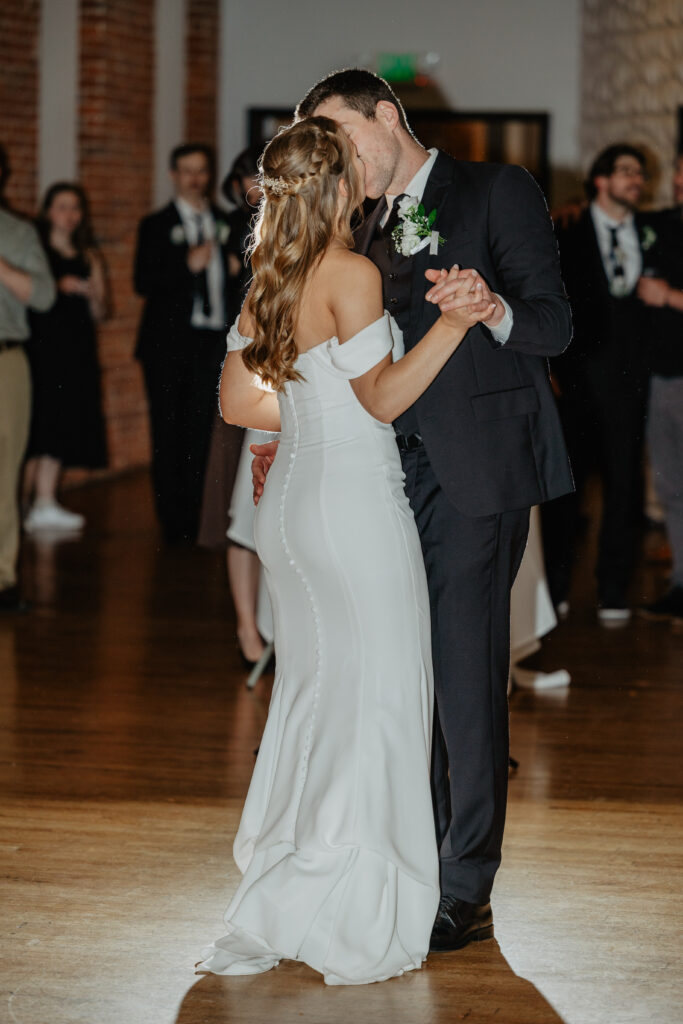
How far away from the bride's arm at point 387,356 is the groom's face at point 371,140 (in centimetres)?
31

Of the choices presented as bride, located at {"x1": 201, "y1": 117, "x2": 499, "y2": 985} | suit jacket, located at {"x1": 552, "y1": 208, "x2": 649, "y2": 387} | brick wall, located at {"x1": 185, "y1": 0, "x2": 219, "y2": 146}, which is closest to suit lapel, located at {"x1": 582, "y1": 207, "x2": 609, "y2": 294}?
suit jacket, located at {"x1": 552, "y1": 208, "x2": 649, "y2": 387}

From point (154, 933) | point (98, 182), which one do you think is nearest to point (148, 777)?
point (154, 933)

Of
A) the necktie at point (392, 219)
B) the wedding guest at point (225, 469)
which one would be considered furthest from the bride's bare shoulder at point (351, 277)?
the wedding guest at point (225, 469)

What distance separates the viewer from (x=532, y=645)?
4855 mm

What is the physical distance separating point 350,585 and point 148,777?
1441 mm

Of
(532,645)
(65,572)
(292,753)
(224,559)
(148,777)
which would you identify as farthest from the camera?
(224,559)

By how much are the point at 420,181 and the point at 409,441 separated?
508 mm

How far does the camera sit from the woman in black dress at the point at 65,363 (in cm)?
823

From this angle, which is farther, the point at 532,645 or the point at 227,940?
the point at 532,645

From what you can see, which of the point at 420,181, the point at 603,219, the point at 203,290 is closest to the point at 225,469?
the point at 603,219

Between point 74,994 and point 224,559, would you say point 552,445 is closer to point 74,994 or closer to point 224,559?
point 74,994

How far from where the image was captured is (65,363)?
8.53 meters

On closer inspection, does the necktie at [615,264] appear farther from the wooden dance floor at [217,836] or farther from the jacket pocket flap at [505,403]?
the jacket pocket flap at [505,403]

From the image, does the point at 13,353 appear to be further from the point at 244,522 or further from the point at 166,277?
the point at 166,277
